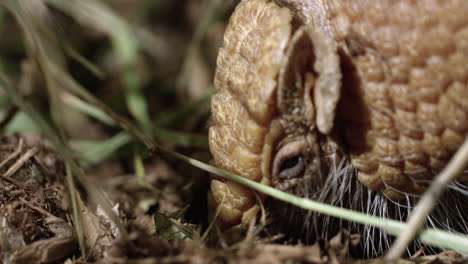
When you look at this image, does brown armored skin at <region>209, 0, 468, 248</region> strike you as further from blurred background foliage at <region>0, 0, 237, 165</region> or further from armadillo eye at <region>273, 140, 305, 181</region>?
blurred background foliage at <region>0, 0, 237, 165</region>

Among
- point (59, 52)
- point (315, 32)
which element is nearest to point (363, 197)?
point (315, 32)

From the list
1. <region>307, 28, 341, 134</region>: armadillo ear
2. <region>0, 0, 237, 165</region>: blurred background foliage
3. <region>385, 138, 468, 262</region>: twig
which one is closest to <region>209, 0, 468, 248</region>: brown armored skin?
<region>307, 28, 341, 134</region>: armadillo ear

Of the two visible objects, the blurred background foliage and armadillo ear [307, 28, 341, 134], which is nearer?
armadillo ear [307, 28, 341, 134]

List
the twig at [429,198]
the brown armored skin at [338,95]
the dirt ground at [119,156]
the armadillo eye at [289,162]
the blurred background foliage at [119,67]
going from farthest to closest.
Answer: the blurred background foliage at [119,67], the armadillo eye at [289,162], the dirt ground at [119,156], the brown armored skin at [338,95], the twig at [429,198]

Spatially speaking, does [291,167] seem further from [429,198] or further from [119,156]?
[119,156]

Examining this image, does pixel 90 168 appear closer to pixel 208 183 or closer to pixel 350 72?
pixel 208 183

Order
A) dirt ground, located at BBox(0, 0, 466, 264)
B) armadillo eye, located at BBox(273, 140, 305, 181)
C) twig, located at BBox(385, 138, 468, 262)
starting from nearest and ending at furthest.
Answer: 1. twig, located at BBox(385, 138, 468, 262)
2. dirt ground, located at BBox(0, 0, 466, 264)
3. armadillo eye, located at BBox(273, 140, 305, 181)

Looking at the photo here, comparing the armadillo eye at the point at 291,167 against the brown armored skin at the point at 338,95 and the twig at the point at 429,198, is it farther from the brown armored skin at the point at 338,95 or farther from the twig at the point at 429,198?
the twig at the point at 429,198

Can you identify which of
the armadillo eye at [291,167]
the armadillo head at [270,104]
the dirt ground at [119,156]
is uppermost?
the armadillo head at [270,104]

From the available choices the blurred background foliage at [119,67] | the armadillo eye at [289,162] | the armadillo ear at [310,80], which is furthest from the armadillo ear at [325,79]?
the blurred background foliage at [119,67]
